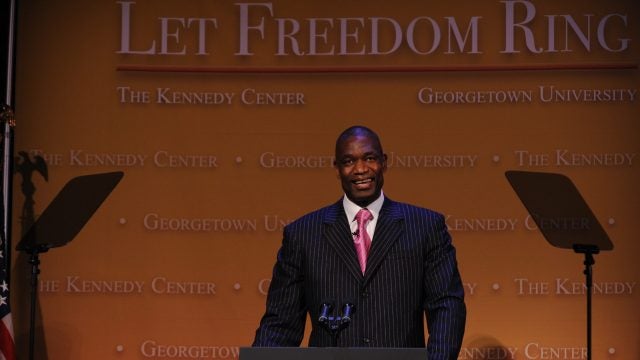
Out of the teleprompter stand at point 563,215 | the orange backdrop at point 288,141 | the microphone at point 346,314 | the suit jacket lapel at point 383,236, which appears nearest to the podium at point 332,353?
the microphone at point 346,314

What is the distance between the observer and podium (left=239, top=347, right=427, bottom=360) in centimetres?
242

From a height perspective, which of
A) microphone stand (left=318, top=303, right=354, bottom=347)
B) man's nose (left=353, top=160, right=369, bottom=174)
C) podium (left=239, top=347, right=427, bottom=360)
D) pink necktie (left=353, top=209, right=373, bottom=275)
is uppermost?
man's nose (left=353, top=160, right=369, bottom=174)

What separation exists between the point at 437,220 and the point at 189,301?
250cm

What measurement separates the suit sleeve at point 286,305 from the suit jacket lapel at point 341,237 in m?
0.13

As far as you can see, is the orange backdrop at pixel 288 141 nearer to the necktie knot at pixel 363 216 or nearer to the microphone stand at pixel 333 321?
the necktie knot at pixel 363 216

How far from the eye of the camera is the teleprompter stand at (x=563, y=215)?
4762 millimetres

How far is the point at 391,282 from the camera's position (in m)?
3.17

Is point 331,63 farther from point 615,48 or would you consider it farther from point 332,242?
point 332,242

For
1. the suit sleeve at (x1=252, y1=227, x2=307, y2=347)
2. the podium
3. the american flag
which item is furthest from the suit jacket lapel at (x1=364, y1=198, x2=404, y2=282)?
the american flag

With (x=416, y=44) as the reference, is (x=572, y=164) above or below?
below

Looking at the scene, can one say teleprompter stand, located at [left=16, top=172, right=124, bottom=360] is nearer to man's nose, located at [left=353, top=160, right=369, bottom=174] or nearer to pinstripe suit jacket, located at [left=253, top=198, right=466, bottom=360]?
pinstripe suit jacket, located at [left=253, top=198, right=466, bottom=360]

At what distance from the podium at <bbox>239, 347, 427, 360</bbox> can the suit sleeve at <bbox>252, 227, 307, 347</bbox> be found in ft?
2.44

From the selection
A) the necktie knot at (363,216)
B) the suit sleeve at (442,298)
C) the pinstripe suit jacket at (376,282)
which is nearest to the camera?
the suit sleeve at (442,298)

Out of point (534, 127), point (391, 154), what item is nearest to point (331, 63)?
point (391, 154)
